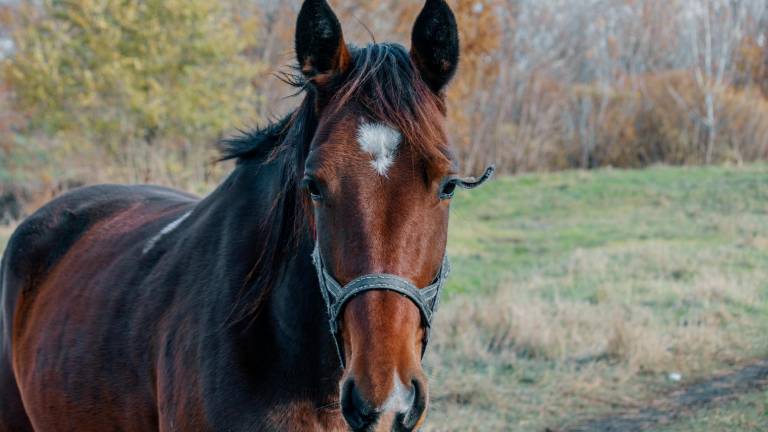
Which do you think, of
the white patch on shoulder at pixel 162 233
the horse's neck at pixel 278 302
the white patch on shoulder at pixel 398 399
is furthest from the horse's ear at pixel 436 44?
the white patch on shoulder at pixel 162 233

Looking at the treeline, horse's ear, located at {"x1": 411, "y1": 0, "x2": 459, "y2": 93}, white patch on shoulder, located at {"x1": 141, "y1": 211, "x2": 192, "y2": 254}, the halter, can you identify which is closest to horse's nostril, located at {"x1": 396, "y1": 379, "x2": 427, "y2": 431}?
the halter

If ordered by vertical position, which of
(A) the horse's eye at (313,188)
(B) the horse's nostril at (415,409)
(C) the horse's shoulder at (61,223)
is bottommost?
(C) the horse's shoulder at (61,223)

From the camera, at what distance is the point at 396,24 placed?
2319cm

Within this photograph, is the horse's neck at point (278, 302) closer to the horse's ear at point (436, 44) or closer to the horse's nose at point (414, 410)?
the horse's nose at point (414, 410)

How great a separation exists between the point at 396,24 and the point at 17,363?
20.7m

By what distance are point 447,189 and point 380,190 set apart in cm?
22

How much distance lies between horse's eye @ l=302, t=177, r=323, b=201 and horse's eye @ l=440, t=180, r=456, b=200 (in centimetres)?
32

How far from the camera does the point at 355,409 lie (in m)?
1.82

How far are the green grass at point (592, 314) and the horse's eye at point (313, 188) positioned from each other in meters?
0.97

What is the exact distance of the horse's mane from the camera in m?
2.07

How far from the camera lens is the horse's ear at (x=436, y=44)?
218cm

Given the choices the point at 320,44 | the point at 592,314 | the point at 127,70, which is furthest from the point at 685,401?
the point at 127,70

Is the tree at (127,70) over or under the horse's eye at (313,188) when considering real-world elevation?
under

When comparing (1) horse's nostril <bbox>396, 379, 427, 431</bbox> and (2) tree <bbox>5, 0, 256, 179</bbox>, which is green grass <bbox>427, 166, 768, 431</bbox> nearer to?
(1) horse's nostril <bbox>396, 379, 427, 431</bbox>
